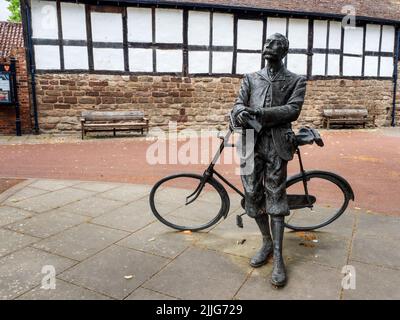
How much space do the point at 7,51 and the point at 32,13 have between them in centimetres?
608

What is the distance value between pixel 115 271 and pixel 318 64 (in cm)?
1385

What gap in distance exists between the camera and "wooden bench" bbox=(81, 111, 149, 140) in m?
11.5

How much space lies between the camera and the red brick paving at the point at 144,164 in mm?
6023

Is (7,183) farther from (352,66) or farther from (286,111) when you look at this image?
(352,66)

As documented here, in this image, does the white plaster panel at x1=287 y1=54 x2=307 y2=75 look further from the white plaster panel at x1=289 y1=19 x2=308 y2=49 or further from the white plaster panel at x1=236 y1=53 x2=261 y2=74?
the white plaster panel at x1=236 y1=53 x2=261 y2=74

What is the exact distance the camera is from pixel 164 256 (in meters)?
3.39

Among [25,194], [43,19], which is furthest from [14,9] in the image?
[25,194]

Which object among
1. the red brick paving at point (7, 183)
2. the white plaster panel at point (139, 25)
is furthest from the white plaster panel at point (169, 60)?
the red brick paving at point (7, 183)

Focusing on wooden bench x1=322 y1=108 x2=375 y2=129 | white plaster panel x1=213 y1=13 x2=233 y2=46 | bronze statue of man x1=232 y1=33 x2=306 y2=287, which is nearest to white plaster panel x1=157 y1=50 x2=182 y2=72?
white plaster panel x1=213 y1=13 x2=233 y2=46

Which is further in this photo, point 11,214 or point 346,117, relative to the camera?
point 346,117

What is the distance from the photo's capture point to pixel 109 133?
1240 centimetres

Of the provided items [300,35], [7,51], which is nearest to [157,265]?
[300,35]
